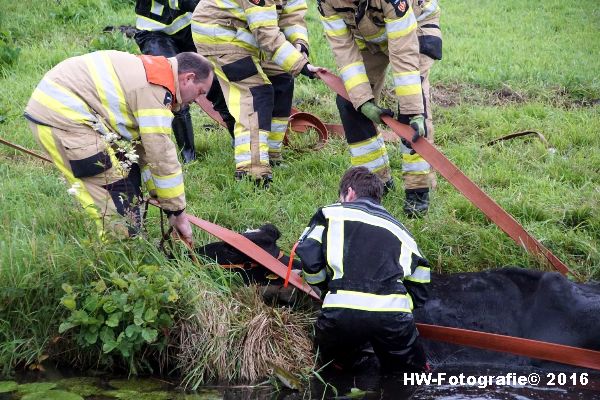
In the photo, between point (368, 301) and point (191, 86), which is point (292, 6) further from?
point (368, 301)

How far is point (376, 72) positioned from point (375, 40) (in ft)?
1.15

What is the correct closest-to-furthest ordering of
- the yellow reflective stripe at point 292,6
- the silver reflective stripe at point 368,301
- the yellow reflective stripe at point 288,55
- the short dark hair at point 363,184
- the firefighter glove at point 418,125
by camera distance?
the silver reflective stripe at point 368,301 → the short dark hair at point 363,184 → the firefighter glove at point 418,125 → the yellow reflective stripe at point 288,55 → the yellow reflective stripe at point 292,6

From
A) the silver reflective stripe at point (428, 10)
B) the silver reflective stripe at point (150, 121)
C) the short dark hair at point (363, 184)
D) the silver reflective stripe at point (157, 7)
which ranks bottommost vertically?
the short dark hair at point (363, 184)

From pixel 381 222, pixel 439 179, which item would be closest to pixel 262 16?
pixel 439 179

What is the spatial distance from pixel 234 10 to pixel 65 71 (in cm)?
193

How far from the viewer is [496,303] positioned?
502cm

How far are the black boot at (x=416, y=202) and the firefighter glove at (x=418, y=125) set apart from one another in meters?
0.55

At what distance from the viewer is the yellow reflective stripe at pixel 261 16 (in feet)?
21.1

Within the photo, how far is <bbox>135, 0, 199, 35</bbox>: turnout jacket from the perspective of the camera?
24.1ft

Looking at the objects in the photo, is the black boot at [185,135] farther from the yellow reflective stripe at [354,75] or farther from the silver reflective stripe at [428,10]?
the silver reflective stripe at [428,10]

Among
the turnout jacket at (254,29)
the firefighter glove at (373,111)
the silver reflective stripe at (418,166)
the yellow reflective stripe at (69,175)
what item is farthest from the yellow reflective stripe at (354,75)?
the yellow reflective stripe at (69,175)

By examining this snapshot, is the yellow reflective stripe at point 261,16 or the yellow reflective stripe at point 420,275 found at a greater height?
the yellow reflective stripe at point 261,16

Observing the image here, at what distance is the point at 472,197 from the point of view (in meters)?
5.30

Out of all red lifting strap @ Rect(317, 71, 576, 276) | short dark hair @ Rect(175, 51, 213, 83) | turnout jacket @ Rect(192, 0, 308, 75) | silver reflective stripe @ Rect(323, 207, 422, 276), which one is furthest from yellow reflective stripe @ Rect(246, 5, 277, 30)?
silver reflective stripe @ Rect(323, 207, 422, 276)
